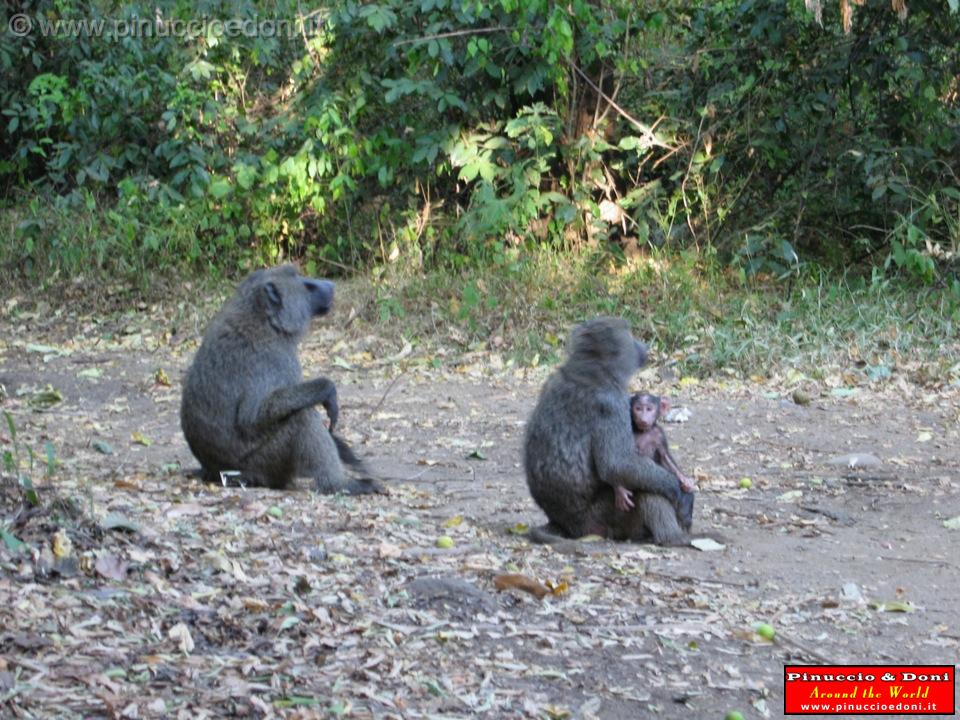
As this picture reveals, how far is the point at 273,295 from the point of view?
726cm

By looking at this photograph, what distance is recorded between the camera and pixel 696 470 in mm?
7797

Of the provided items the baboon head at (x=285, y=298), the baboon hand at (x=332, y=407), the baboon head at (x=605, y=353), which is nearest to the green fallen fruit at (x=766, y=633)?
the baboon head at (x=605, y=353)

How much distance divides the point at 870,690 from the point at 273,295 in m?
4.08

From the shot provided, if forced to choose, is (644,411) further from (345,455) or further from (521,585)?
(345,455)

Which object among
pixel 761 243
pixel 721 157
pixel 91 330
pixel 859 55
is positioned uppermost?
pixel 859 55

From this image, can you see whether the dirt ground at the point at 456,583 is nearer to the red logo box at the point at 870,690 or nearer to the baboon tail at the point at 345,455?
the red logo box at the point at 870,690

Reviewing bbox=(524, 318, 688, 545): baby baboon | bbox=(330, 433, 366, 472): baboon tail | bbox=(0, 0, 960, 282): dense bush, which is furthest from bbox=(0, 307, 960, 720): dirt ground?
bbox=(0, 0, 960, 282): dense bush

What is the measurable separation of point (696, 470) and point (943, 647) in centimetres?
311

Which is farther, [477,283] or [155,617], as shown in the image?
[477,283]

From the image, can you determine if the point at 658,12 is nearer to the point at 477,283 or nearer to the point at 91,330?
the point at 477,283

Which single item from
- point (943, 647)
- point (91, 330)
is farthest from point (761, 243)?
point (943, 647)

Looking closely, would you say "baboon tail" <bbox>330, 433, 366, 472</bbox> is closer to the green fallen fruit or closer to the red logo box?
the green fallen fruit

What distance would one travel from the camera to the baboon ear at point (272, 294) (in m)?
7.26

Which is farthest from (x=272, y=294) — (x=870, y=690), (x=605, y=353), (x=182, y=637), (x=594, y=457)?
(x=870, y=690)
